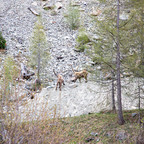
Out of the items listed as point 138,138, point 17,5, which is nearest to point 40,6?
point 17,5

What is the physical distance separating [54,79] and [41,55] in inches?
126

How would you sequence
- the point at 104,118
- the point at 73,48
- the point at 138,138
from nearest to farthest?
the point at 138,138 → the point at 104,118 → the point at 73,48

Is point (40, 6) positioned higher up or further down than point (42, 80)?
higher up

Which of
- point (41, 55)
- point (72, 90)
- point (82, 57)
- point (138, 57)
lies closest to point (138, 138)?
point (138, 57)

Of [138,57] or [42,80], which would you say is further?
[42,80]

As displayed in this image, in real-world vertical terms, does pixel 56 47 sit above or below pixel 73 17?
below

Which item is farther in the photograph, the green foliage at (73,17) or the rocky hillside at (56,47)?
the green foliage at (73,17)

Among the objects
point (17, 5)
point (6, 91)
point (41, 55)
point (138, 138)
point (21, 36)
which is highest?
point (17, 5)

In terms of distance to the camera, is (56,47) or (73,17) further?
(73,17)

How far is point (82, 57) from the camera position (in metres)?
22.6

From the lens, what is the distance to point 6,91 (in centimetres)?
393

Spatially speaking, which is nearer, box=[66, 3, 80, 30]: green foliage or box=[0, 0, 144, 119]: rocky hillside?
box=[0, 0, 144, 119]: rocky hillside

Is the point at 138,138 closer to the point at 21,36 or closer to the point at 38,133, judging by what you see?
the point at 38,133

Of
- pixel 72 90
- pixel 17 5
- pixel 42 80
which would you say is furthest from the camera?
pixel 17 5
